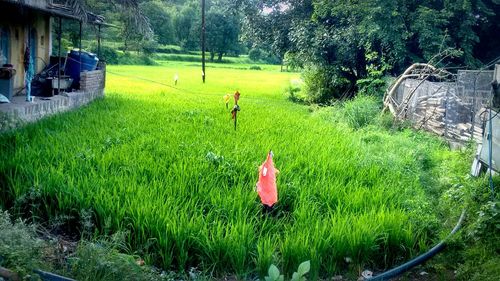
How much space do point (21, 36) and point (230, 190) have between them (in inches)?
402

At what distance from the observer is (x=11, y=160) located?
6.71 meters

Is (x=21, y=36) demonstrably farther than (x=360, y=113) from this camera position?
Yes

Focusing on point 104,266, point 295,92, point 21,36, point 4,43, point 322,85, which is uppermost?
point 21,36

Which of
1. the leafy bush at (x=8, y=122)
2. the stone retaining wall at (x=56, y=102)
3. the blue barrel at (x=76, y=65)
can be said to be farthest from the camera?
the blue barrel at (x=76, y=65)

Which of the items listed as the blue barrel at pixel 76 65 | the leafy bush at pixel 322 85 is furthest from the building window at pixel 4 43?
the leafy bush at pixel 322 85

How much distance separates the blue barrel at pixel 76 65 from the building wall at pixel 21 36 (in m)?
0.78

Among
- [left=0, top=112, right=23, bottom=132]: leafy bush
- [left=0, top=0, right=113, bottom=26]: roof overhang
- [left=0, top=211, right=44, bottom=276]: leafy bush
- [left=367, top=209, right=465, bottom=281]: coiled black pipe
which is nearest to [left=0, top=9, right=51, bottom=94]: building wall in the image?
[left=0, top=0, right=113, bottom=26]: roof overhang

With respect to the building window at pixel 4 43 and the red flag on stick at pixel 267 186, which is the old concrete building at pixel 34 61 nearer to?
the building window at pixel 4 43

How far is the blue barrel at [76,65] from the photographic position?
50.2 ft

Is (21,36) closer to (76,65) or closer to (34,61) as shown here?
(34,61)

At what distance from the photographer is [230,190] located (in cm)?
619

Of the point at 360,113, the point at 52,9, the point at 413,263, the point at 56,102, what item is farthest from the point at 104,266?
the point at 360,113

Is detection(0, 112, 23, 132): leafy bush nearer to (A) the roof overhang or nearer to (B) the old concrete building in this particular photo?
(B) the old concrete building

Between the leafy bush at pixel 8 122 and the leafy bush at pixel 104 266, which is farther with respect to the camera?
the leafy bush at pixel 8 122
